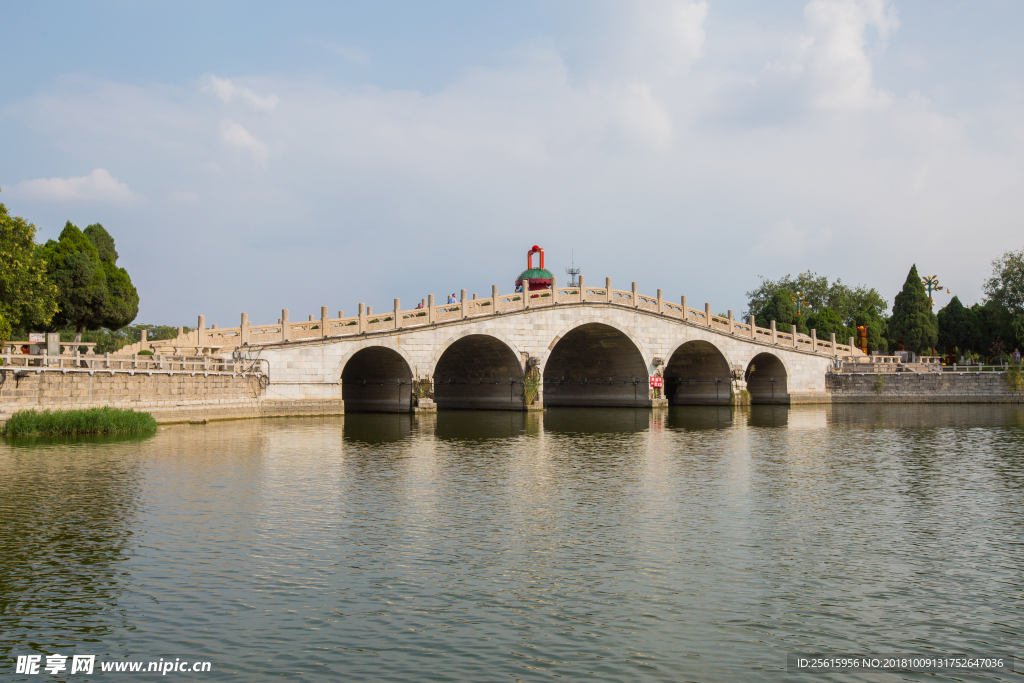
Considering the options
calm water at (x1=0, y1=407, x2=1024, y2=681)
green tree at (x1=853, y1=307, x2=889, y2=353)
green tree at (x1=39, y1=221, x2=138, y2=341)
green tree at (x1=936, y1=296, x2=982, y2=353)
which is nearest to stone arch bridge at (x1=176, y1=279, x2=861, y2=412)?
green tree at (x1=39, y1=221, x2=138, y2=341)

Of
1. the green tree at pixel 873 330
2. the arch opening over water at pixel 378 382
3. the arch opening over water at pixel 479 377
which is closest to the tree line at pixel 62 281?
the arch opening over water at pixel 378 382

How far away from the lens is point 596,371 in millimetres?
49594

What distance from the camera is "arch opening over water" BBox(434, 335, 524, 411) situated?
42344 millimetres

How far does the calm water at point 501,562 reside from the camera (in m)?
7.70

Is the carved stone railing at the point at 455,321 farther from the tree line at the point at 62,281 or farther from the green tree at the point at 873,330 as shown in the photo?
the green tree at the point at 873,330

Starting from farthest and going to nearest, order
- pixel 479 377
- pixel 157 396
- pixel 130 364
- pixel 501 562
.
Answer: pixel 479 377
pixel 157 396
pixel 130 364
pixel 501 562

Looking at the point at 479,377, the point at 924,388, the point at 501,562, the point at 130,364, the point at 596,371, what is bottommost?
the point at 501,562

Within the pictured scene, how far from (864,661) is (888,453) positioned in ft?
54.7

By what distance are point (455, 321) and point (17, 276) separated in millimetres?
18981

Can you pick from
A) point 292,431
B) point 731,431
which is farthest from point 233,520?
point 731,431

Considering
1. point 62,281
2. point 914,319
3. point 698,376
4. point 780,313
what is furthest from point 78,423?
point 780,313

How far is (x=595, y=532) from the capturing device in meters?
12.5

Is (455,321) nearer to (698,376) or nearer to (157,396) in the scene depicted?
(157,396)

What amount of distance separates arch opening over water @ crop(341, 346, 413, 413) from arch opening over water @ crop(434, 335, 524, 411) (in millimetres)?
3392
